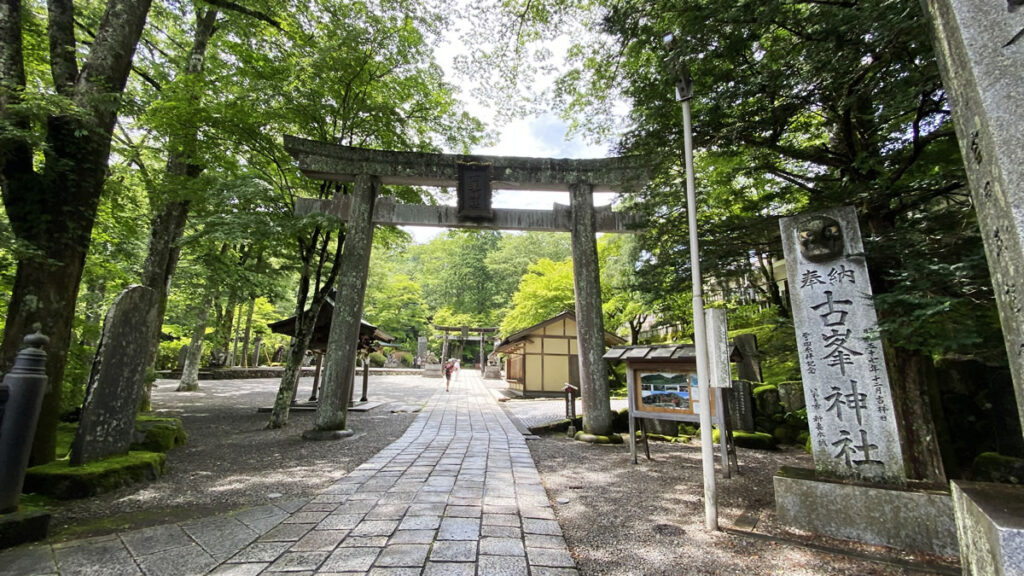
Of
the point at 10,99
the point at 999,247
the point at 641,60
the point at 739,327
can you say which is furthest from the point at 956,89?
the point at 739,327

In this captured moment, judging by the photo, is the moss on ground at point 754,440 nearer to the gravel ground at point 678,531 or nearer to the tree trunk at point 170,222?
the gravel ground at point 678,531

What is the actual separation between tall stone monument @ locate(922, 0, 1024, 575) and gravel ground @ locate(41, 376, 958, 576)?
105 centimetres

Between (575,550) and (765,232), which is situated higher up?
(765,232)

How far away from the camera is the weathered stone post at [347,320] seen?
6.76 meters

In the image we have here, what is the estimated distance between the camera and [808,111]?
14.1 ft

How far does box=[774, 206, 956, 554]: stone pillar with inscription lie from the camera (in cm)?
282

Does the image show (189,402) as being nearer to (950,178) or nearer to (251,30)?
(251,30)

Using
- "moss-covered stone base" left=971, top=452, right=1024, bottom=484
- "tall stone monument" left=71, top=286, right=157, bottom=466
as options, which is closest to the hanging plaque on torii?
"tall stone monument" left=71, top=286, right=157, bottom=466

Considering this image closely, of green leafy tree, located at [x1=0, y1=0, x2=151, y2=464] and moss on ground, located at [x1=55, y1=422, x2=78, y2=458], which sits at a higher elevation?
green leafy tree, located at [x1=0, y1=0, x2=151, y2=464]

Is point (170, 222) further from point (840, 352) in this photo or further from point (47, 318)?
point (840, 352)

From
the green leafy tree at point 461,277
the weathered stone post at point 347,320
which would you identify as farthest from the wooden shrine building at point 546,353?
the green leafy tree at point 461,277

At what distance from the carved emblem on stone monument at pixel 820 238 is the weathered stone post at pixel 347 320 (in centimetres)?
652

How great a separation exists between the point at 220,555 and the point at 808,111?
6.57 m

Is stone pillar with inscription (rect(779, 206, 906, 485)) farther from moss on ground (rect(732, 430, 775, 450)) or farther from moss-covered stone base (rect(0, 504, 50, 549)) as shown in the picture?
moss-covered stone base (rect(0, 504, 50, 549))
